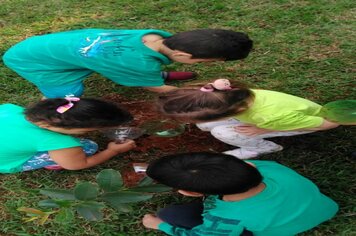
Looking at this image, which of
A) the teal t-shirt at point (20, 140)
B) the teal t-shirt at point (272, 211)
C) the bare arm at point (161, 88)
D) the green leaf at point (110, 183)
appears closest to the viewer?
the green leaf at point (110, 183)

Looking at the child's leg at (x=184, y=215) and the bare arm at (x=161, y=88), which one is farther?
the bare arm at (x=161, y=88)

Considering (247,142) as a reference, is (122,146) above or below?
below

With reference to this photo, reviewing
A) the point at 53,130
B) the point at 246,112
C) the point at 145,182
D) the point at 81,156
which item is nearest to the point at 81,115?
the point at 53,130

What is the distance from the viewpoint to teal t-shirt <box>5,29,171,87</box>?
2.67 metres

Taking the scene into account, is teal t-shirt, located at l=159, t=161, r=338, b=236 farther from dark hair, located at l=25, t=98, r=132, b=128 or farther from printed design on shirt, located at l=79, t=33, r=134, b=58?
printed design on shirt, located at l=79, t=33, r=134, b=58

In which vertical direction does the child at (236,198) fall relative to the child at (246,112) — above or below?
below

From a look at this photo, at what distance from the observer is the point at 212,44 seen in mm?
2453

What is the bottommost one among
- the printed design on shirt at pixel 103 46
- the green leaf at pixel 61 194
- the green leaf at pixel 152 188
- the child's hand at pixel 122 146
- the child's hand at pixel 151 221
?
the child's hand at pixel 151 221

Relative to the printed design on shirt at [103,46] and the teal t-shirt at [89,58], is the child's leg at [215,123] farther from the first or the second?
the printed design on shirt at [103,46]

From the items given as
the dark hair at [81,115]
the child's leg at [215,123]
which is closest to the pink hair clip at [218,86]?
the child's leg at [215,123]

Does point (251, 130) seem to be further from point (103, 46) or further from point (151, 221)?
point (103, 46)

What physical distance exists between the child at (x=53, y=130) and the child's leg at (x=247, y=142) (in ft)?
1.55

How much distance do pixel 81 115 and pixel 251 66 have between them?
146 centimetres

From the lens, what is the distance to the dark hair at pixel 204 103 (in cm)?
210
